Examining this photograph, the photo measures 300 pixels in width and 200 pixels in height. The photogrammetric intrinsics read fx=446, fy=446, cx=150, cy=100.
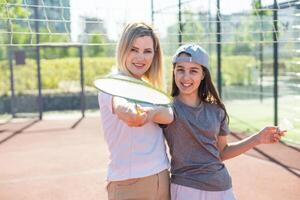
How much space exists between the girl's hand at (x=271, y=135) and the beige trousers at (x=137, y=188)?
0.61 m

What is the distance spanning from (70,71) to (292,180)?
10.6 metres

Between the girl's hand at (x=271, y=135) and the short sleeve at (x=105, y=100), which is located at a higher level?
the short sleeve at (x=105, y=100)

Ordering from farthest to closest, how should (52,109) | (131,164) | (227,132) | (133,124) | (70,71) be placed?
(70,71)
(52,109)
(227,132)
(131,164)
(133,124)

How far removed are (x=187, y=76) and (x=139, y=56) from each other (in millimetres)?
317

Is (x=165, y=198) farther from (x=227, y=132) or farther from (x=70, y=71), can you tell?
(x=70, y=71)

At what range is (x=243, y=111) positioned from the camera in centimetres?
1261

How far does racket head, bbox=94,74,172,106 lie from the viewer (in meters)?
1.60

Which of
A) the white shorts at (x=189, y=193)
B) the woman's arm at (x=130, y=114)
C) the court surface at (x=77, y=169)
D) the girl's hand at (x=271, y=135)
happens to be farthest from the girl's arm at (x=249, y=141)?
the court surface at (x=77, y=169)

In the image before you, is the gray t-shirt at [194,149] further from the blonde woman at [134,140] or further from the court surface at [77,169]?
the court surface at [77,169]

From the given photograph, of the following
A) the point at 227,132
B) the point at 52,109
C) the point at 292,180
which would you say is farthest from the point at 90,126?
the point at 227,132

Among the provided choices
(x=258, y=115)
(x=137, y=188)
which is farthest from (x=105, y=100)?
(x=258, y=115)

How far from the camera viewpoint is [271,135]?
229 centimetres

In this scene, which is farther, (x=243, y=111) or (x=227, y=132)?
(x=243, y=111)

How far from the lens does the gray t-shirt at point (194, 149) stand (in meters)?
2.14
